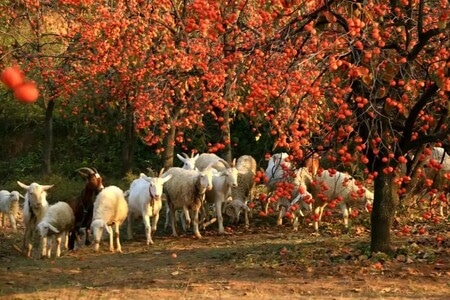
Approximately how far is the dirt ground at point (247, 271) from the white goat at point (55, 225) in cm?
46

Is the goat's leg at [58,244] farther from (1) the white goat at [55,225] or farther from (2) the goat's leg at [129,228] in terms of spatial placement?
(2) the goat's leg at [129,228]

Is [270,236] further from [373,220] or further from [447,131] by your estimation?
[447,131]

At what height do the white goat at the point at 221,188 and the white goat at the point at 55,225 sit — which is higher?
the white goat at the point at 221,188

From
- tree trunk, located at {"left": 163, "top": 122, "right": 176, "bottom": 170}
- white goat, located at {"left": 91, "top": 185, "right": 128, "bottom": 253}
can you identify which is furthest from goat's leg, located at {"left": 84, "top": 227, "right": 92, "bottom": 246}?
tree trunk, located at {"left": 163, "top": 122, "right": 176, "bottom": 170}

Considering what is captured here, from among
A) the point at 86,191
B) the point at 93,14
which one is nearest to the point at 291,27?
the point at 86,191

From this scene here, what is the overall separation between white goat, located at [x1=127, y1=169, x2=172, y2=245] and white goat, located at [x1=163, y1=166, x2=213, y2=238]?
1.03 feet

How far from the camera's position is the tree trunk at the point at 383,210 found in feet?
36.3

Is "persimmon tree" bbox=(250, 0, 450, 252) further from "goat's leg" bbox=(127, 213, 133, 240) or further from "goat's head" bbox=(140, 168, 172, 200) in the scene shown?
"goat's leg" bbox=(127, 213, 133, 240)

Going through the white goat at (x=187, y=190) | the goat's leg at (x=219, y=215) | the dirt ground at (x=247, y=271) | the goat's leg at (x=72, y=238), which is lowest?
the dirt ground at (x=247, y=271)

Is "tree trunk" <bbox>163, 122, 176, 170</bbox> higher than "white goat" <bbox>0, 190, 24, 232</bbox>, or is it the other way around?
"tree trunk" <bbox>163, 122, 176, 170</bbox>

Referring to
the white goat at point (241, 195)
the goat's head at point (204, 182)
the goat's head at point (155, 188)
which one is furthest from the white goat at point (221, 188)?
the goat's head at point (155, 188)

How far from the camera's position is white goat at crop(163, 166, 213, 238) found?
16.3 metres

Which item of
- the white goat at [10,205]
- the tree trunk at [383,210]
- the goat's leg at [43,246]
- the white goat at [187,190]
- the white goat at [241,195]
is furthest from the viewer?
the white goat at [10,205]

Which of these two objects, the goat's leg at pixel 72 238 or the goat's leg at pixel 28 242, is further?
the goat's leg at pixel 72 238
